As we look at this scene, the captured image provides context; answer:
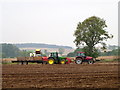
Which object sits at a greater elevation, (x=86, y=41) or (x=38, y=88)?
(x=86, y=41)

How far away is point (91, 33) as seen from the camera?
192 ft

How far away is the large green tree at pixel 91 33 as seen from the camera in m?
58.4

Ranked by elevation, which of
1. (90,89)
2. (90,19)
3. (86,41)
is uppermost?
(90,19)

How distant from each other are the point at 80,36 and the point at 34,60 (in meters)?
20.4

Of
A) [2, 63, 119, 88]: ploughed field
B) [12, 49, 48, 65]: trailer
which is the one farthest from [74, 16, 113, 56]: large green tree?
[2, 63, 119, 88]: ploughed field

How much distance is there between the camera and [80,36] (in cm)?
5844

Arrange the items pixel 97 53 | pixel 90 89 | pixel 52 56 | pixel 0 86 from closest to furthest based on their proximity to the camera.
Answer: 1. pixel 90 89
2. pixel 0 86
3. pixel 52 56
4. pixel 97 53

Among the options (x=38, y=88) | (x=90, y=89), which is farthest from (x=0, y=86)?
(x=90, y=89)

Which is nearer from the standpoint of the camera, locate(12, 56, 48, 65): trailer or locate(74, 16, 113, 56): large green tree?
locate(12, 56, 48, 65): trailer

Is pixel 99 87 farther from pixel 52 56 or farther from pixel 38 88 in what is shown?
pixel 52 56

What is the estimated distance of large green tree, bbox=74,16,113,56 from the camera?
192 feet

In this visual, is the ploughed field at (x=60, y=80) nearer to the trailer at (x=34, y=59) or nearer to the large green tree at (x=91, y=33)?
the trailer at (x=34, y=59)

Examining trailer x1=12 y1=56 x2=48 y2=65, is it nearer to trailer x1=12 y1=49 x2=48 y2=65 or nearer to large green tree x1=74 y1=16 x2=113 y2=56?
trailer x1=12 y1=49 x2=48 y2=65

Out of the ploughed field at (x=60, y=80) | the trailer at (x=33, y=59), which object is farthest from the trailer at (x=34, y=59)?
the ploughed field at (x=60, y=80)
